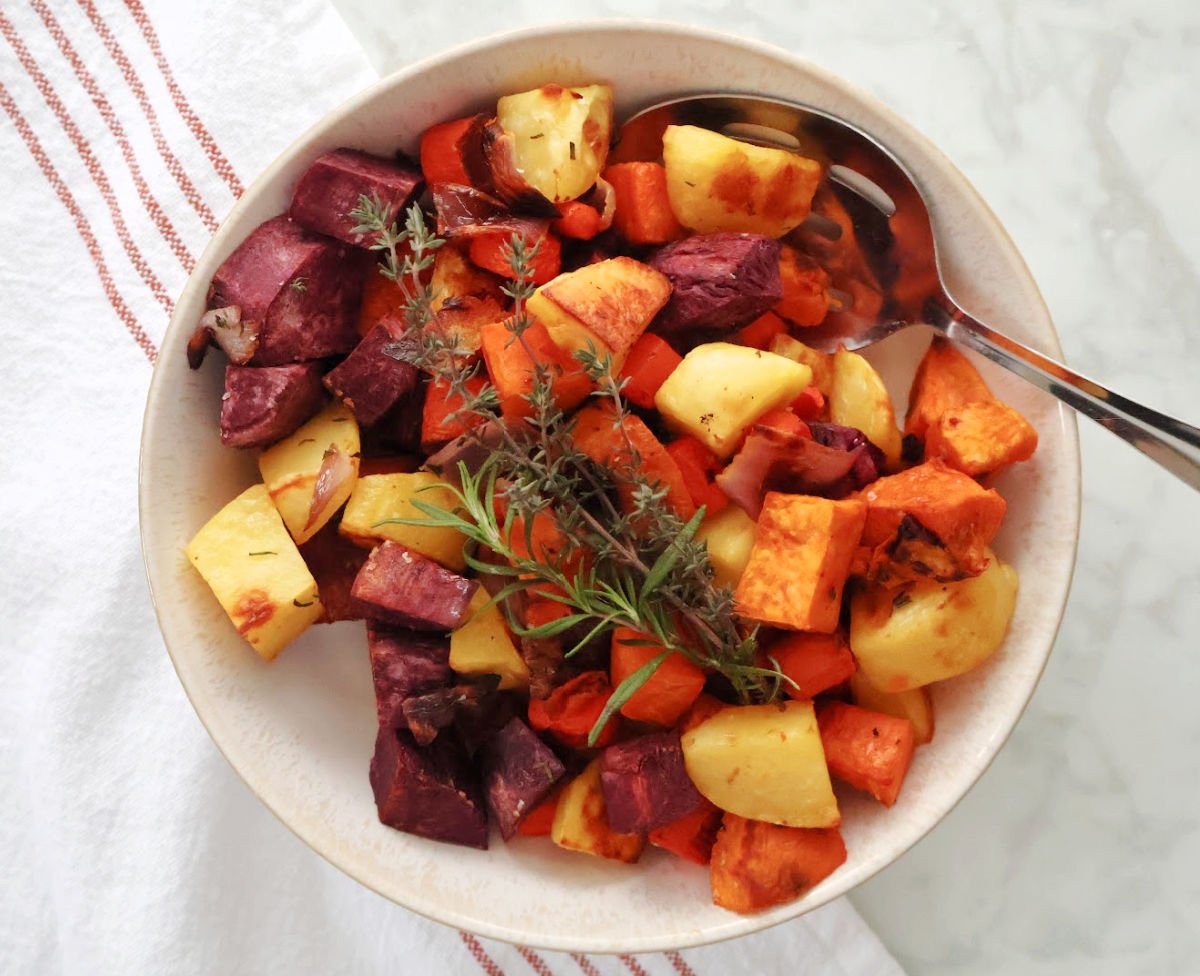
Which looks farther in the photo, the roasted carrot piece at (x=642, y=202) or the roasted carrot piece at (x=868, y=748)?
the roasted carrot piece at (x=642, y=202)

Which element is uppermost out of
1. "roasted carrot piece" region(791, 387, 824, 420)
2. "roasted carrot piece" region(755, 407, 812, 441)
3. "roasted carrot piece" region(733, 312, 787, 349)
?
"roasted carrot piece" region(733, 312, 787, 349)

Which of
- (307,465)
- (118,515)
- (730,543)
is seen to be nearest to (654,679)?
(730,543)

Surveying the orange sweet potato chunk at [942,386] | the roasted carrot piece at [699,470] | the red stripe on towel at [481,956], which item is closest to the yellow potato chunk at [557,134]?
the roasted carrot piece at [699,470]

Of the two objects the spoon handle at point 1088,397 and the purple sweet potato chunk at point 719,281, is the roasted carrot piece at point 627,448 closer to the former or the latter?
the purple sweet potato chunk at point 719,281

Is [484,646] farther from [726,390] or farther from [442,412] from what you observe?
[726,390]

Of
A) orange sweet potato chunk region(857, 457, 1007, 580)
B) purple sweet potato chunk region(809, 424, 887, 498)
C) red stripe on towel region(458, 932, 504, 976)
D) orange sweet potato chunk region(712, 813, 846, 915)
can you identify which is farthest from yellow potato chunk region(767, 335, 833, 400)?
red stripe on towel region(458, 932, 504, 976)

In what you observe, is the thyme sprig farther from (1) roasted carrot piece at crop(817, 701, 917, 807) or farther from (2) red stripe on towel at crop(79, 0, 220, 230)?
(2) red stripe on towel at crop(79, 0, 220, 230)
